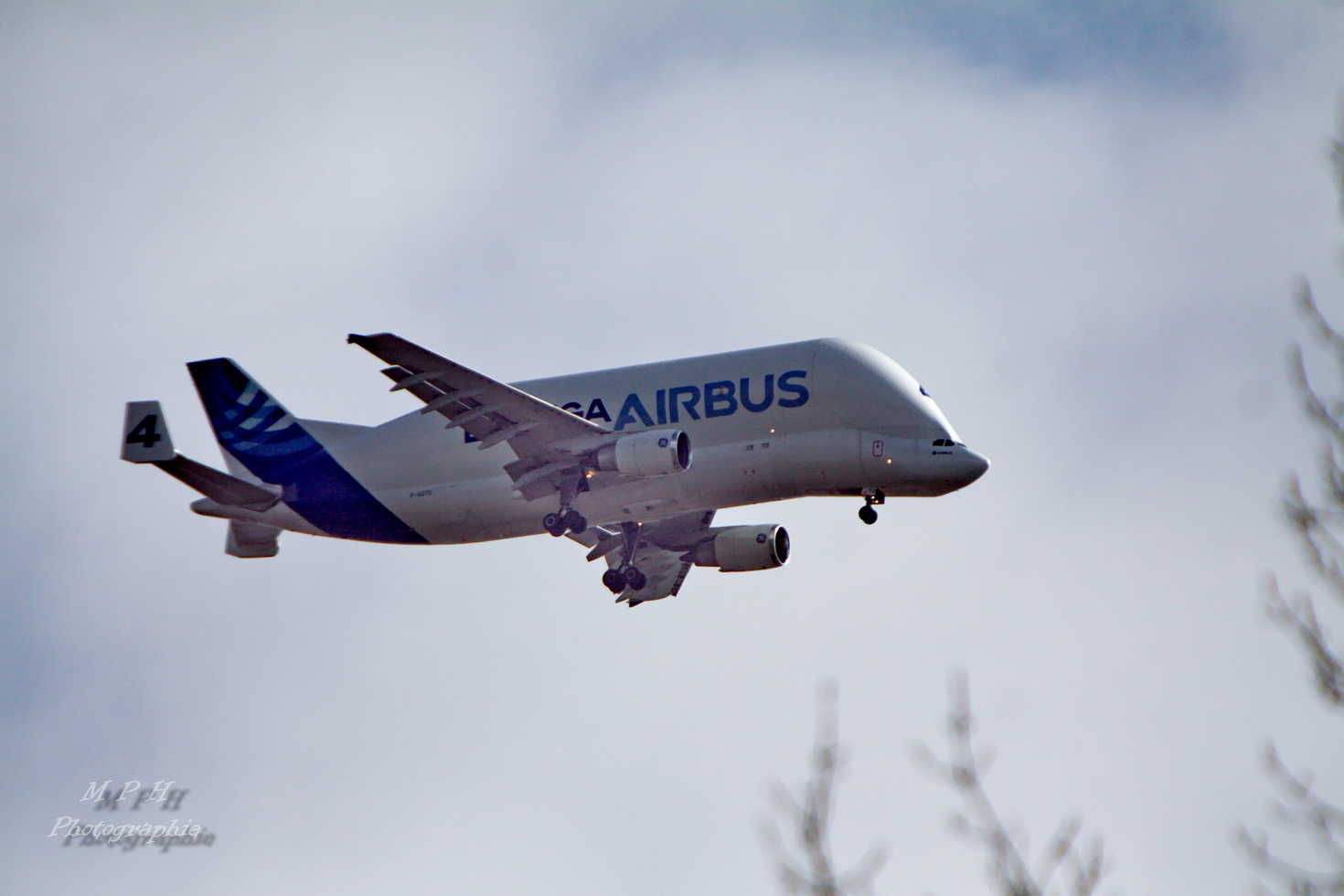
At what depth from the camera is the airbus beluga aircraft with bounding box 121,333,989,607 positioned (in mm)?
36938

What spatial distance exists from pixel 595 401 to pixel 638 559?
7115 mm

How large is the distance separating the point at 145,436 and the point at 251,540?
597cm

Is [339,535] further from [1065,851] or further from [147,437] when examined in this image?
[1065,851]

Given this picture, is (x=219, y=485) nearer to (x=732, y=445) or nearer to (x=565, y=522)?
(x=565, y=522)

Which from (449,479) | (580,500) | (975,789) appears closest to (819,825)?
(975,789)

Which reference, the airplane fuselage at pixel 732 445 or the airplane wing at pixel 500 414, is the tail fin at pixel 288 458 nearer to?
the airplane fuselage at pixel 732 445

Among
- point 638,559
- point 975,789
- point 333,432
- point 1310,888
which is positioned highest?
point 333,432

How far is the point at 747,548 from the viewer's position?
145 feet

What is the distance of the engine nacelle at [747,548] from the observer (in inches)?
1735

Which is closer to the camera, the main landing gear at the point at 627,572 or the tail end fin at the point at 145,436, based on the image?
A: the tail end fin at the point at 145,436

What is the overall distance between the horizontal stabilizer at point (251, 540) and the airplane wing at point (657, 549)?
10.3 meters

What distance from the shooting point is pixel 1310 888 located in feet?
29.1

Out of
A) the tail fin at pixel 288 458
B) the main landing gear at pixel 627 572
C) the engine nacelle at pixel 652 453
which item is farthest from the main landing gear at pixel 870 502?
the tail fin at pixel 288 458

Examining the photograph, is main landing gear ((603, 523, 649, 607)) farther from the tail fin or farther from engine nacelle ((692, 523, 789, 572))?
the tail fin
